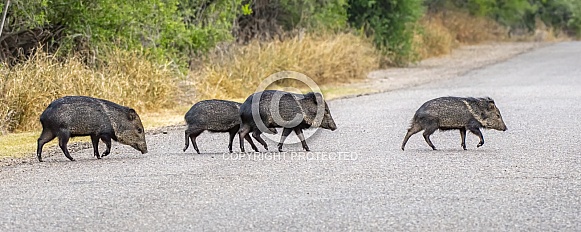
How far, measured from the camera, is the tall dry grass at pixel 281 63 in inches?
748

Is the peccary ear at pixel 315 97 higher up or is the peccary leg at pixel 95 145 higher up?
the peccary ear at pixel 315 97

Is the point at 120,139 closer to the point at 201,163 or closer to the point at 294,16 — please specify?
the point at 201,163

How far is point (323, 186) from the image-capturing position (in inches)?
333

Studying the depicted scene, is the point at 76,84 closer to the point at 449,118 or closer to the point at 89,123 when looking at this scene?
the point at 89,123

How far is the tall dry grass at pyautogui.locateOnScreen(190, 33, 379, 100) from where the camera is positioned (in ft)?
62.3

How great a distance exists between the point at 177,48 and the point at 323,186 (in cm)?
1306

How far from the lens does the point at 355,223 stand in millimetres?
6867

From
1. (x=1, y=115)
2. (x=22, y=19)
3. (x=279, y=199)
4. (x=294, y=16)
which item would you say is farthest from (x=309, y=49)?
(x=279, y=199)

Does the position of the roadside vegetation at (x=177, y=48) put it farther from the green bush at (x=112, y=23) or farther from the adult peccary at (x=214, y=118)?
the adult peccary at (x=214, y=118)

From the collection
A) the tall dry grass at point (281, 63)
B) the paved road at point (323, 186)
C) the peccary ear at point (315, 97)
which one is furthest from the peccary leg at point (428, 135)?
the tall dry grass at point (281, 63)

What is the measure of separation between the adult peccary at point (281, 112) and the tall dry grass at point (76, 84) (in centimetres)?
439

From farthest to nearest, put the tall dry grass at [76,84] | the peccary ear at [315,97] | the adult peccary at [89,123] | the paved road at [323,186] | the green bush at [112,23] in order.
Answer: the green bush at [112,23]
the tall dry grass at [76,84]
the peccary ear at [315,97]
the adult peccary at [89,123]
the paved road at [323,186]

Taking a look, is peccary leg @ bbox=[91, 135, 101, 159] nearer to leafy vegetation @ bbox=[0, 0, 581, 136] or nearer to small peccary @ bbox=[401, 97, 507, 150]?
small peccary @ bbox=[401, 97, 507, 150]

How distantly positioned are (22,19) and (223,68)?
4.69 meters
